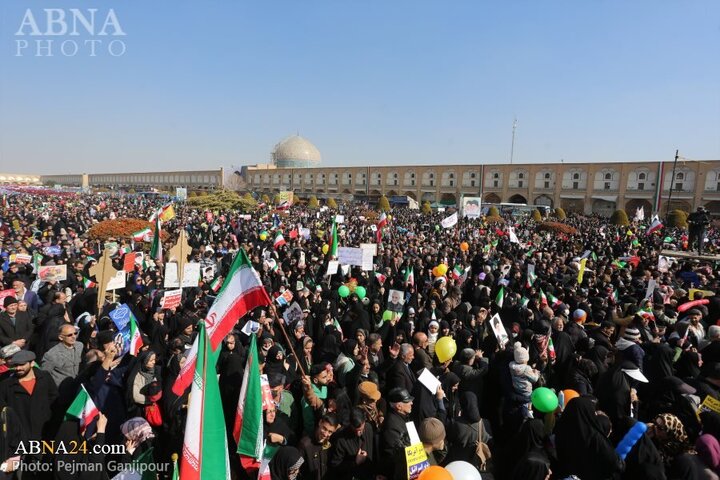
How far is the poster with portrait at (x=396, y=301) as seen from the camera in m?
8.13

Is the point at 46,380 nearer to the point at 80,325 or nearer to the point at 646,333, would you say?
the point at 80,325

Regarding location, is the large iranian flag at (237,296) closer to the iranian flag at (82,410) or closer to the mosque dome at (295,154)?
the iranian flag at (82,410)

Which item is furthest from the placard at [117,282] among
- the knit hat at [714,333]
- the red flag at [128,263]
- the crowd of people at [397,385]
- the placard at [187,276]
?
the knit hat at [714,333]

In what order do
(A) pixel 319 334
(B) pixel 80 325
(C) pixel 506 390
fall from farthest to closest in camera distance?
1. (A) pixel 319 334
2. (B) pixel 80 325
3. (C) pixel 506 390

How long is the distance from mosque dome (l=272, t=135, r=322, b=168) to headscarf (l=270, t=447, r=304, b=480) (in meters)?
86.3

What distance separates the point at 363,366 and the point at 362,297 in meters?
4.67

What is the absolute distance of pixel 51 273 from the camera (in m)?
8.81

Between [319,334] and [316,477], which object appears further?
[319,334]

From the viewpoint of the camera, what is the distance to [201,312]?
757 centimetres

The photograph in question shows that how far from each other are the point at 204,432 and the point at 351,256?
827 cm

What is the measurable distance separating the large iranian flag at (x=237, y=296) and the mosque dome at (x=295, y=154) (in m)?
85.0

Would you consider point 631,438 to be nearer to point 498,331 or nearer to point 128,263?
point 498,331

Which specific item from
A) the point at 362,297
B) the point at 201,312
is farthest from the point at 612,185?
the point at 201,312

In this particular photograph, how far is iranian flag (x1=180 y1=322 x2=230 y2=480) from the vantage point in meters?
2.66
